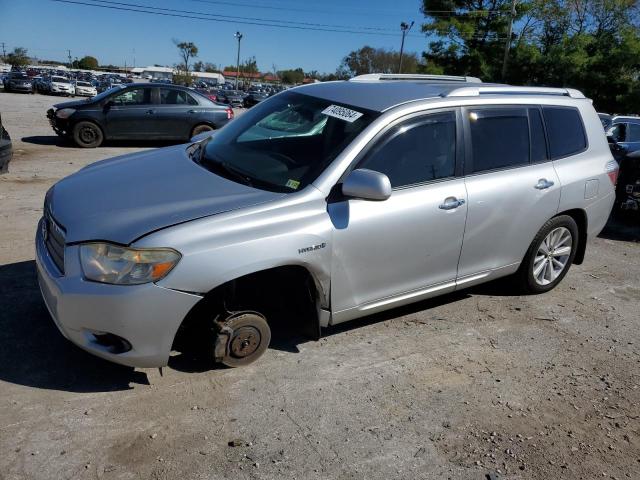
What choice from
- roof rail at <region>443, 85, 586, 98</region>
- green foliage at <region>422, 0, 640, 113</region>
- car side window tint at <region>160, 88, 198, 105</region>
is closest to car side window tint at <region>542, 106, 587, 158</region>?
roof rail at <region>443, 85, 586, 98</region>

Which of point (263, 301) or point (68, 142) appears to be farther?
point (68, 142)

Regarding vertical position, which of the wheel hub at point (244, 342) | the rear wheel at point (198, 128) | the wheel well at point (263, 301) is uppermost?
the rear wheel at point (198, 128)

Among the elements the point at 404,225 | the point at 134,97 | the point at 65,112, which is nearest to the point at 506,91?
the point at 404,225

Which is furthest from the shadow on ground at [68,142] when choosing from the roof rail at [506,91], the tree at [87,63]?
the tree at [87,63]

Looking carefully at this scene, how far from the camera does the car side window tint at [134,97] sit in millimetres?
12227

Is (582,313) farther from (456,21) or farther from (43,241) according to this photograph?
(456,21)

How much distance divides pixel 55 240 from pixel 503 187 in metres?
Result: 3.06

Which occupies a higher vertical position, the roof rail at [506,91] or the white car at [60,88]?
the roof rail at [506,91]

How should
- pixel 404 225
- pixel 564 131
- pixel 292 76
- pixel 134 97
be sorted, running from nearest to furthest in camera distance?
pixel 404 225 → pixel 564 131 → pixel 134 97 → pixel 292 76

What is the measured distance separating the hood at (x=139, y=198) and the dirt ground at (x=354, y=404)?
920 mm

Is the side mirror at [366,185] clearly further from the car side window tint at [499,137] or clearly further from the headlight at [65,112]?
the headlight at [65,112]

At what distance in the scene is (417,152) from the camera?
12.0ft

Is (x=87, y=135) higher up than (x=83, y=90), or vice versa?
(x=83, y=90)

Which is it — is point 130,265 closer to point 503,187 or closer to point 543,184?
point 503,187
